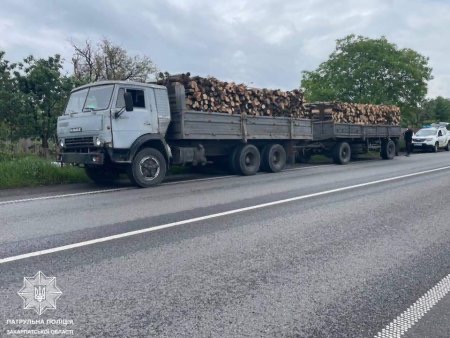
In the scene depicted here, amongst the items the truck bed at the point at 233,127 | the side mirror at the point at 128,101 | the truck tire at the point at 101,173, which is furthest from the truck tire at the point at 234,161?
the side mirror at the point at 128,101

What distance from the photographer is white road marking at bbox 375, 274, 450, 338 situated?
Result: 3072 millimetres

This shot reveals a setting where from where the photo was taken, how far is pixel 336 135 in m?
18.5

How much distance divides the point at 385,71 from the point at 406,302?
3412cm

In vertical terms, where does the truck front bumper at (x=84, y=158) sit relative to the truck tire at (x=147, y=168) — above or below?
above

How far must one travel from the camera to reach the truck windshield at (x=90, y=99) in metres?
10.8

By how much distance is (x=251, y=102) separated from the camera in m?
14.6

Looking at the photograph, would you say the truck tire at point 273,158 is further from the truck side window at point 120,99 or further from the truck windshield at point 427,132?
the truck windshield at point 427,132

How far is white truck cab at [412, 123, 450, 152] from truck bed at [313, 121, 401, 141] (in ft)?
31.9

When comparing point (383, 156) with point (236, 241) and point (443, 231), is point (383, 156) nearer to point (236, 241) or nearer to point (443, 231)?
point (443, 231)

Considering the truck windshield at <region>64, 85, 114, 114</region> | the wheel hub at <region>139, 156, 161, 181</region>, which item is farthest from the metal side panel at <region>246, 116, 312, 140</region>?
the truck windshield at <region>64, 85, 114, 114</region>

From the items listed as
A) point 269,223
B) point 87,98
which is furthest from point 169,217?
point 87,98

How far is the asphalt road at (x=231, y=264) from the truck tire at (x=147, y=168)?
7.18ft

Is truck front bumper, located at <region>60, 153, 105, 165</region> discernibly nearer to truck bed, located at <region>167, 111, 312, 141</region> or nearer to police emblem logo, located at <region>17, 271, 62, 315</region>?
truck bed, located at <region>167, 111, 312, 141</region>

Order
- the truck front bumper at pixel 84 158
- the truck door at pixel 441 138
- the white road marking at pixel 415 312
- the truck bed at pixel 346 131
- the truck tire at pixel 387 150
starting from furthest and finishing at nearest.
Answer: the truck door at pixel 441 138
the truck tire at pixel 387 150
the truck bed at pixel 346 131
the truck front bumper at pixel 84 158
the white road marking at pixel 415 312
